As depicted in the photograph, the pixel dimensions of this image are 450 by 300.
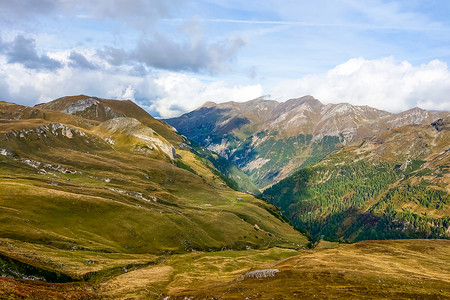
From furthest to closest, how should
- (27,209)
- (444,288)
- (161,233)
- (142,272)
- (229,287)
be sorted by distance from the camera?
(161,233)
(27,209)
(142,272)
(229,287)
(444,288)

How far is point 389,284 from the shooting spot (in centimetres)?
5525

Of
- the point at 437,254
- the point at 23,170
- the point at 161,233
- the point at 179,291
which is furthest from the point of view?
the point at 23,170

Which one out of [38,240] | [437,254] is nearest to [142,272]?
[38,240]

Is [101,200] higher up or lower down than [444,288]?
higher up

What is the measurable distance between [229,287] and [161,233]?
7263 cm

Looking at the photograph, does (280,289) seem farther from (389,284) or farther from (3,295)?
(3,295)

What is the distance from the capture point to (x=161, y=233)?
12769 cm

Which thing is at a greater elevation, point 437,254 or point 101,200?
point 101,200

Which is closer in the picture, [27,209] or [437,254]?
[437,254]

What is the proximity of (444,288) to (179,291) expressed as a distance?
52.3m

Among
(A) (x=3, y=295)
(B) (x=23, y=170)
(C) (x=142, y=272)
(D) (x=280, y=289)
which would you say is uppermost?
(B) (x=23, y=170)

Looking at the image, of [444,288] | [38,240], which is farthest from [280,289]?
[38,240]

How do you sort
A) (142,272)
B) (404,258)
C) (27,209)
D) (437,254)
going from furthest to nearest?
(27,209)
(437,254)
(404,258)
(142,272)

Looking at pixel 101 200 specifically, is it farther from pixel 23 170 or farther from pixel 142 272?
pixel 23 170
